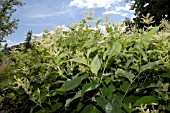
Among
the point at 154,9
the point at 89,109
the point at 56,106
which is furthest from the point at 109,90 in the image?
the point at 154,9

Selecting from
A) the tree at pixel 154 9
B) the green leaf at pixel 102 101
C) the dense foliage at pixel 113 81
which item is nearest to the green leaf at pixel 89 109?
the dense foliage at pixel 113 81

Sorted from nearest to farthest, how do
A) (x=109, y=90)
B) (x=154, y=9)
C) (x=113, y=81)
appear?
(x=109, y=90) → (x=113, y=81) → (x=154, y=9)

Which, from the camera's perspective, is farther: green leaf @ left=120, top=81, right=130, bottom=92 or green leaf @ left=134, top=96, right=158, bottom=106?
green leaf @ left=120, top=81, right=130, bottom=92

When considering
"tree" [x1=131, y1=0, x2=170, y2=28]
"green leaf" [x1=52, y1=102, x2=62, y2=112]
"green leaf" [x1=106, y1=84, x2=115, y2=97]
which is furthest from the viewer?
"tree" [x1=131, y1=0, x2=170, y2=28]

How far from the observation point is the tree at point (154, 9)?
48.3ft

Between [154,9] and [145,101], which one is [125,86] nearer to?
[145,101]

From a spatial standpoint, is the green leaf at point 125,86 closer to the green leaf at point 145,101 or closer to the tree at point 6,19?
the green leaf at point 145,101

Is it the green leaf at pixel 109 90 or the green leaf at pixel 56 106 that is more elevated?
the green leaf at pixel 109 90

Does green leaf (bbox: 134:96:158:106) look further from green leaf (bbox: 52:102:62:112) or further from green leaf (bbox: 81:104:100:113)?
green leaf (bbox: 52:102:62:112)

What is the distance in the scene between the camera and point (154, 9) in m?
15.1

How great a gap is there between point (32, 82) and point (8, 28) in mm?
18330

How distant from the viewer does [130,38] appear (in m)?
2.85

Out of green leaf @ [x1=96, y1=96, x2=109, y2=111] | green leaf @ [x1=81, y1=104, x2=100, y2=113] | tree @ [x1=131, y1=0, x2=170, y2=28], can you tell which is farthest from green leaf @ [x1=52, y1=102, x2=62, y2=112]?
tree @ [x1=131, y1=0, x2=170, y2=28]

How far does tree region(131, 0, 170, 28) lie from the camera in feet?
48.3
